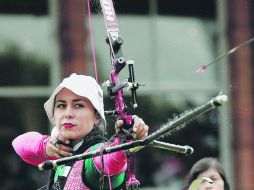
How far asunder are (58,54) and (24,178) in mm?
1253

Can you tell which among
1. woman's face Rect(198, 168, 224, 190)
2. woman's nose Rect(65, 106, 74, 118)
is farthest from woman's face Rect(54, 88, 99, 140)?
woman's face Rect(198, 168, 224, 190)

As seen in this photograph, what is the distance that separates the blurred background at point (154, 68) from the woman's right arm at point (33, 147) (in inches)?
158

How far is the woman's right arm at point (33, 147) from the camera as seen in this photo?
388 centimetres

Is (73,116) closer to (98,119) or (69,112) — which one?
(69,112)

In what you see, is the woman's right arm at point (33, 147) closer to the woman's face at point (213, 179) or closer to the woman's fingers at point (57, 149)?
the woman's fingers at point (57, 149)

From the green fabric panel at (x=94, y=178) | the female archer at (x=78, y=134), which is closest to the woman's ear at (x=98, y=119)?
the female archer at (x=78, y=134)

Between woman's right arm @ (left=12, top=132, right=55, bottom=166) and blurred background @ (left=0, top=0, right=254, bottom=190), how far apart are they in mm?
4023

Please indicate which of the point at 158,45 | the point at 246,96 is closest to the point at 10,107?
the point at 158,45

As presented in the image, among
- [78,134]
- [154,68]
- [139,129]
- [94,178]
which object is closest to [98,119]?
[78,134]

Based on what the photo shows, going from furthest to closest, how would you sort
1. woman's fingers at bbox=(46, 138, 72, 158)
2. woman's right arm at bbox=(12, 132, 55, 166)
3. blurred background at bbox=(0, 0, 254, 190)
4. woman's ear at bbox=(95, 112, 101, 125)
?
blurred background at bbox=(0, 0, 254, 190), woman's right arm at bbox=(12, 132, 55, 166), woman's ear at bbox=(95, 112, 101, 125), woman's fingers at bbox=(46, 138, 72, 158)

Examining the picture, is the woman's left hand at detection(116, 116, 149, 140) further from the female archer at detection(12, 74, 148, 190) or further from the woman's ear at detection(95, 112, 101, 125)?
the woman's ear at detection(95, 112, 101, 125)

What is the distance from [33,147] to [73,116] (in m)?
0.43

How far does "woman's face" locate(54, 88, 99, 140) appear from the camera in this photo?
358cm

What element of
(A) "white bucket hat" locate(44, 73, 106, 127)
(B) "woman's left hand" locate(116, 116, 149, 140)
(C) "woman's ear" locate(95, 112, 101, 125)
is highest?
(A) "white bucket hat" locate(44, 73, 106, 127)
